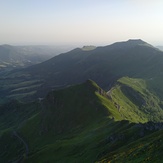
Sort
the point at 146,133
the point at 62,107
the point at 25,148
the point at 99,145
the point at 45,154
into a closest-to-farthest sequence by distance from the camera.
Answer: the point at 146,133, the point at 99,145, the point at 45,154, the point at 25,148, the point at 62,107

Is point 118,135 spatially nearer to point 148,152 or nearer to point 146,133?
point 146,133

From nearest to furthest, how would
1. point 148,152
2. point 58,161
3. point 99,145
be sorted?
1. point 148,152
2. point 99,145
3. point 58,161

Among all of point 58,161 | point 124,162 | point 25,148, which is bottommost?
point 25,148

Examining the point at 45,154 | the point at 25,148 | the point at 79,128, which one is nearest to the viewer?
the point at 45,154

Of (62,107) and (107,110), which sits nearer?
(107,110)

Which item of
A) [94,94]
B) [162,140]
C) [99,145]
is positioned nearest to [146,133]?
[99,145]

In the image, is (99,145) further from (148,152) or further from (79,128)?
(79,128)

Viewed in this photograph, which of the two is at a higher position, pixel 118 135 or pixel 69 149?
pixel 118 135

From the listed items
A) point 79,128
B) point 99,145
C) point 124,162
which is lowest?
point 79,128

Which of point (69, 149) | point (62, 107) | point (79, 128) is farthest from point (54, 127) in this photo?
point (69, 149)
